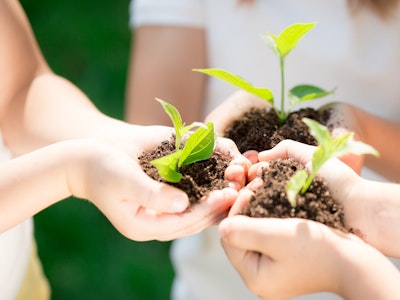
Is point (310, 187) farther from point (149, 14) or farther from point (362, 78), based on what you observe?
point (149, 14)

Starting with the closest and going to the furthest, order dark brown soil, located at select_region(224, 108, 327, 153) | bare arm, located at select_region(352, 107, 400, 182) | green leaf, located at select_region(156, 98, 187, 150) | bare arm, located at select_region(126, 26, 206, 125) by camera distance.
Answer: green leaf, located at select_region(156, 98, 187, 150), dark brown soil, located at select_region(224, 108, 327, 153), bare arm, located at select_region(352, 107, 400, 182), bare arm, located at select_region(126, 26, 206, 125)

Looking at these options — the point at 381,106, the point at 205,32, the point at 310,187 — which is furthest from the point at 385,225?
→ the point at 205,32

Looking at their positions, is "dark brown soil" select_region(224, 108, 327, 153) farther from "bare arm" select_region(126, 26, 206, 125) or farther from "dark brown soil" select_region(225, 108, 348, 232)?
"bare arm" select_region(126, 26, 206, 125)

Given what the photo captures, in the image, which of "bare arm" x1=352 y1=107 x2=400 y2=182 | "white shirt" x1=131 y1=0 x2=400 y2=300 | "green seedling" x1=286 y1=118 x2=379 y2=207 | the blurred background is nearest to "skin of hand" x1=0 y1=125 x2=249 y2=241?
"green seedling" x1=286 y1=118 x2=379 y2=207

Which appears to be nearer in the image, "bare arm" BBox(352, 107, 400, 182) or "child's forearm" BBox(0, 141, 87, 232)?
"child's forearm" BBox(0, 141, 87, 232)

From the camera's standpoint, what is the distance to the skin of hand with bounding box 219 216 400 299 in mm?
639

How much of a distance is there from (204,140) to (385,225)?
9.7 inches

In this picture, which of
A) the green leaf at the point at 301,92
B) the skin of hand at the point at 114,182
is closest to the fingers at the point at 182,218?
the skin of hand at the point at 114,182

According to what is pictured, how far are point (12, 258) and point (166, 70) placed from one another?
0.46 meters

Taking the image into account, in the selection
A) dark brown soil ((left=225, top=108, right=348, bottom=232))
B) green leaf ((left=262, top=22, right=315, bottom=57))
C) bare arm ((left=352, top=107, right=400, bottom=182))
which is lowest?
bare arm ((left=352, top=107, right=400, bottom=182))

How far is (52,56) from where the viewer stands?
190 centimetres

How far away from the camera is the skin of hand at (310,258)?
64cm

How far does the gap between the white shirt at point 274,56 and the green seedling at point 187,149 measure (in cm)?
40

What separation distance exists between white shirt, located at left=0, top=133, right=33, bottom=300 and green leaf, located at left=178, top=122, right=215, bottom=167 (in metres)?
0.34
